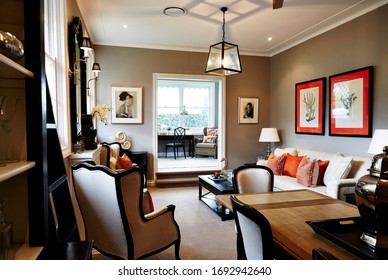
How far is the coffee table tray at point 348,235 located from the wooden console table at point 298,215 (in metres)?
0.03

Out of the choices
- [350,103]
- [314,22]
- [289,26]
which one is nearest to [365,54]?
[350,103]

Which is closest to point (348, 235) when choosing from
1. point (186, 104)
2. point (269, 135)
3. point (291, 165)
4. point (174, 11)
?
point (291, 165)

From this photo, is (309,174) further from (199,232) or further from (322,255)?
(322,255)

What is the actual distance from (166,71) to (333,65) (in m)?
3.14

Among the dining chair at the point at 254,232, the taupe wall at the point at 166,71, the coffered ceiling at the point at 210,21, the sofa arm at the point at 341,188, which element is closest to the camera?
the dining chair at the point at 254,232

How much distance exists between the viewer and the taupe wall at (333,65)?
3.44 m

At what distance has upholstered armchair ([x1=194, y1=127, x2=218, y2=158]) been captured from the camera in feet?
26.3

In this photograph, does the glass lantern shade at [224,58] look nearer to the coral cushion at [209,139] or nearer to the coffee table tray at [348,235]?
the coffee table tray at [348,235]

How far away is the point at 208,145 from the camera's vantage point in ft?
26.3

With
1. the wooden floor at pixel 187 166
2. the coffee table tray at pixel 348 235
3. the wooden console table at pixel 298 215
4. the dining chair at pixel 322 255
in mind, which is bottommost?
the wooden floor at pixel 187 166

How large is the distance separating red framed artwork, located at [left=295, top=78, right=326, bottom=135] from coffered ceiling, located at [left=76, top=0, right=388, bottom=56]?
0.91 meters

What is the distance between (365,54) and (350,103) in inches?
27.7

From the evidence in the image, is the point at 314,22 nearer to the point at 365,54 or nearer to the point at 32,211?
the point at 365,54

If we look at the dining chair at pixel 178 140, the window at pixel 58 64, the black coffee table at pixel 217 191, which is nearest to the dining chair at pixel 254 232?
the window at pixel 58 64
